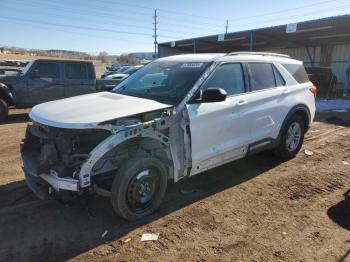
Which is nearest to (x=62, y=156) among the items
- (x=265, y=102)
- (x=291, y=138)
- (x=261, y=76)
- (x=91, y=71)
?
(x=265, y=102)

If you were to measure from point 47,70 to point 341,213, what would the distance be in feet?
32.8

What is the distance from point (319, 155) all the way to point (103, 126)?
476 centimetres

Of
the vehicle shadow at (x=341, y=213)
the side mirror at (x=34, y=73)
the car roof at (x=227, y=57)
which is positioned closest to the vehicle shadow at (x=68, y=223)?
the vehicle shadow at (x=341, y=213)

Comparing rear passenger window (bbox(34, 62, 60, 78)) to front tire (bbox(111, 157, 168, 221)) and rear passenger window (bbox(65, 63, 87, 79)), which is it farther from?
front tire (bbox(111, 157, 168, 221))

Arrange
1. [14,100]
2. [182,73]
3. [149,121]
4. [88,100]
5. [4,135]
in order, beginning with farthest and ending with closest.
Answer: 1. [14,100]
2. [4,135]
3. [182,73]
4. [88,100]
5. [149,121]

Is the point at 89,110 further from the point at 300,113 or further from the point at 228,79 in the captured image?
the point at 300,113

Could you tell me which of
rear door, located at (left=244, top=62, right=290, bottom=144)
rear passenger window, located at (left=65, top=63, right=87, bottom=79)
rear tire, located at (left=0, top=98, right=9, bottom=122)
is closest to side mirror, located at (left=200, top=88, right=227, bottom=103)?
rear door, located at (left=244, top=62, right=290, bottom=144)

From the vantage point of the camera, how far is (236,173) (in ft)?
18.4

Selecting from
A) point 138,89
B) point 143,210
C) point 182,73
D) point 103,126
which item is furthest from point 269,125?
point 103,126

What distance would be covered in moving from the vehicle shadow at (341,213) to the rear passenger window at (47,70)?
9783 mm

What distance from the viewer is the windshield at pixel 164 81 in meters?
4.42

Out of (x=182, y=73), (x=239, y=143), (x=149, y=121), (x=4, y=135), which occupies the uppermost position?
(x=182, y=73)

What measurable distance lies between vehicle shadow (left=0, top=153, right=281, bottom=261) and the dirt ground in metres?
0.01

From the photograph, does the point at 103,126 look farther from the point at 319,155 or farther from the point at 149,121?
the point at 319,155
